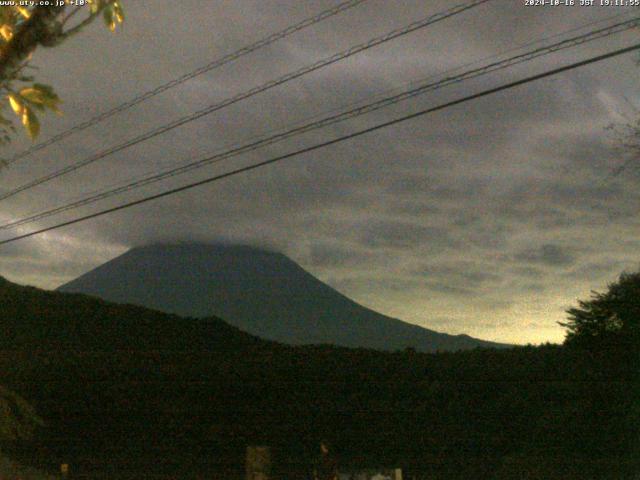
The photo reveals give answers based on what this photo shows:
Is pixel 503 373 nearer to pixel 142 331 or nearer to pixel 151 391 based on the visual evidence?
pixel 151 391

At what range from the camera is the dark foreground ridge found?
67.2ft

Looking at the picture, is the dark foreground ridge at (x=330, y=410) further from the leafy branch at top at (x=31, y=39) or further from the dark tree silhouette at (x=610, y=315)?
the leafy branch at top at (x=31, y=39)

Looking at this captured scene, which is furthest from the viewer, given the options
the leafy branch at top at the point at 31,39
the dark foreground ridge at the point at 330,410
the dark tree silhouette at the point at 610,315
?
the dark tree silhouette at the point at 610,315

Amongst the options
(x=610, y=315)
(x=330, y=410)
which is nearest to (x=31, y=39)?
(x=330, y=410)

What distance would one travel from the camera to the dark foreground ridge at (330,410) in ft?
67.2

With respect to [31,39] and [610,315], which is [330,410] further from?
[31,39]

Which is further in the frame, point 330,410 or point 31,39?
point 330,410

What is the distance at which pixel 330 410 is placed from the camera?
23.8 meters

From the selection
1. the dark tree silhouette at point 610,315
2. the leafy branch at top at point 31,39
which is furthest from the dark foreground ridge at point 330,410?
the leafy branch at top at point 31,39

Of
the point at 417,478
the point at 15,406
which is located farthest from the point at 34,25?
the point at 417,478

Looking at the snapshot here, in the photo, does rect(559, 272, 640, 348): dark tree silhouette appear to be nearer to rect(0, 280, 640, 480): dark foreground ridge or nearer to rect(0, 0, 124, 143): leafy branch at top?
rect(0, 280, 640, 480): dark foreground ridge

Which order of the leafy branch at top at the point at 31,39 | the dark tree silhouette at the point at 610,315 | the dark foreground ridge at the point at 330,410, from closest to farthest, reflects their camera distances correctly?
the leafy branch at top at the point at 31,39, the dark foreground ridge at the point at 330,410, the dark tree silhouette at the point at 610,315

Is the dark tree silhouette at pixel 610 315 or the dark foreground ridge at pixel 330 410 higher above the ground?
the dark tree silhouette at pixel 610 315

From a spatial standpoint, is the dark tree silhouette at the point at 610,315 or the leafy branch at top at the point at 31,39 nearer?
the leafy branch at top at the point at 31,39
